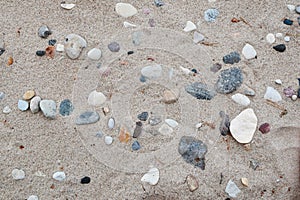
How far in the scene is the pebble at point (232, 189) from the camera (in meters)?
2.19

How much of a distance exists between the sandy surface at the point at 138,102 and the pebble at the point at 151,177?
0.02 m

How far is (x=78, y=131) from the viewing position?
7.62 feet

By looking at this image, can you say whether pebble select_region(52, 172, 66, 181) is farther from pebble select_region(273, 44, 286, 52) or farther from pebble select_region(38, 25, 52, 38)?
pebble select_region(273, 44, 286, 52)

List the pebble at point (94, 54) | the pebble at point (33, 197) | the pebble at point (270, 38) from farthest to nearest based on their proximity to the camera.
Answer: the pebble at point (270, 38)
the pebble at point (94, 54)
the pebble at point (33, 197)

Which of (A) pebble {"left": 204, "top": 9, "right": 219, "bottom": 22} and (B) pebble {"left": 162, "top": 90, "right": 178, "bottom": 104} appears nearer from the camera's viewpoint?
Result: (B) pebble {"left": 162, "top": 90, "right": 178, "bottom": 104}

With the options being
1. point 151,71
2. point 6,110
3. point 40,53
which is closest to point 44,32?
point 40,53

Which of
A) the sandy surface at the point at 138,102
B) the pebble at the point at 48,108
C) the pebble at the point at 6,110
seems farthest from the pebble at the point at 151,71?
the pebble at the point at 6,110

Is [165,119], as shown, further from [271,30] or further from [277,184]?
[271,30]

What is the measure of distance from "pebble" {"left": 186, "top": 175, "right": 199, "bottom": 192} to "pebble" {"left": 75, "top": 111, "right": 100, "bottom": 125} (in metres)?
0.53

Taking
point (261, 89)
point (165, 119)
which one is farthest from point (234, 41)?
point (165, 119)

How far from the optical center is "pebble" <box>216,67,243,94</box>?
96.0 inches

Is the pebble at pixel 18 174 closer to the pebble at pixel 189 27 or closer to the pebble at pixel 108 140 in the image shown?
the pebble at pixel 108 140

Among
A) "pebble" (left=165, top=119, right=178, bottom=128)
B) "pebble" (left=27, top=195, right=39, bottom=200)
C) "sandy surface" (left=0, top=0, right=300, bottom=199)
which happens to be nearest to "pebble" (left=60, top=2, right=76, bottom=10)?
"sandy surface" (left=0, top=0, right=300, bottom=199)

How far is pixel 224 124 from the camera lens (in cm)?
235
